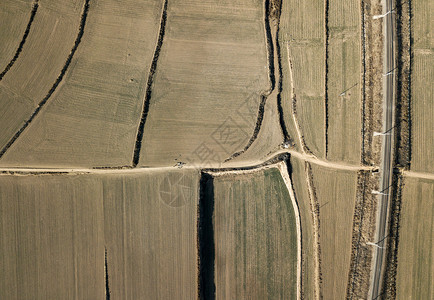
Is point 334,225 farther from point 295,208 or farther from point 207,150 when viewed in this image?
point 207,150

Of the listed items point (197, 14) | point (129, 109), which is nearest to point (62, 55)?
point (129, 109)

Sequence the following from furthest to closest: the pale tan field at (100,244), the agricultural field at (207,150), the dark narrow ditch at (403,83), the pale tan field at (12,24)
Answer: the pale tan field at (12,24), the pale tan field at (100,244), the agricultural field at (207,150), the dark narrow ditch at (403,83)

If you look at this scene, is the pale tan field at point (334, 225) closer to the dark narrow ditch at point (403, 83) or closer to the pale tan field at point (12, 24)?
the dark narrow ditch at point (403, 83)

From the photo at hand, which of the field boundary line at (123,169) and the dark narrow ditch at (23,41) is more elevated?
the dark narrow ditch at (23,41)

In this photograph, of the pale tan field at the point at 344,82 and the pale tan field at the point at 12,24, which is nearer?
the pale tan field at the point at 344,82

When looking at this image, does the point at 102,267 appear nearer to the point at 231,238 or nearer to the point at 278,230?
the point at 231,238

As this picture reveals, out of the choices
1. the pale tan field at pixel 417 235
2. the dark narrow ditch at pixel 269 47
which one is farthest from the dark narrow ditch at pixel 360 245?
the dark narrow ditch at pixel 269 47

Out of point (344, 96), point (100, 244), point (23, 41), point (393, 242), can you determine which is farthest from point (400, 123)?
point (23, 41)
